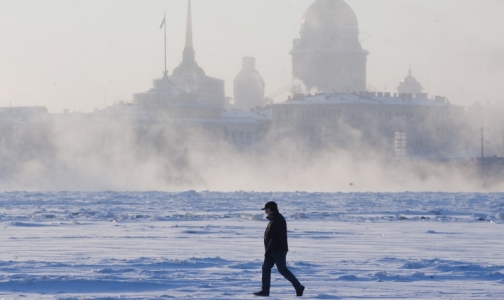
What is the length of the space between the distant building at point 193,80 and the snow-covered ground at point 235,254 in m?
109

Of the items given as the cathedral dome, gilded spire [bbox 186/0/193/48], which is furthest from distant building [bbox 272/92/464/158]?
gilded spire [bbox 186/0/193/48]

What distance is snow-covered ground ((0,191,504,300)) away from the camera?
20812mm

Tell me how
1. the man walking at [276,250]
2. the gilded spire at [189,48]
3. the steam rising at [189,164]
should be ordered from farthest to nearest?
the gilded spire at [189,48]
the steam rising at [189,164]
the man walking at [276,250]

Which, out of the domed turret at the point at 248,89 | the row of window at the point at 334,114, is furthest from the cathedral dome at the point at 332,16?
the row of window at the point at 334,114

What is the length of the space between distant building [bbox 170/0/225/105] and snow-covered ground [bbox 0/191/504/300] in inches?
4279

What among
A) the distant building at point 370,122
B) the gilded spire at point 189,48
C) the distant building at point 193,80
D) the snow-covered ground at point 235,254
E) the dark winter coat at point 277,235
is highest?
the gilded spire at point 189,48

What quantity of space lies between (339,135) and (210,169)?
17.6 m

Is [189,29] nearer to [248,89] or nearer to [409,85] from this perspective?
[248,89]

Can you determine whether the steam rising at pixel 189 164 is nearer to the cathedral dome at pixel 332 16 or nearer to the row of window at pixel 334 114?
the row of window at pixel 334 114

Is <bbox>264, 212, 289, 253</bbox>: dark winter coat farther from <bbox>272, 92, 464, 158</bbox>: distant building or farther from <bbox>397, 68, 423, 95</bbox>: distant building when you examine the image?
<bbox>397, 68, 423, 95</bbox>: distant building

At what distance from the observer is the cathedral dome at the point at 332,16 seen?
163 metres

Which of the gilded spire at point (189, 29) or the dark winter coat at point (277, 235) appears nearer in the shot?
the dark winter coat at point (277, 235)

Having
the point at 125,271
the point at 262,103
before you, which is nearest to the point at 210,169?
the point at 262,103

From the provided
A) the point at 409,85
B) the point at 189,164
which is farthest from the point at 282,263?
the point at 409,85
